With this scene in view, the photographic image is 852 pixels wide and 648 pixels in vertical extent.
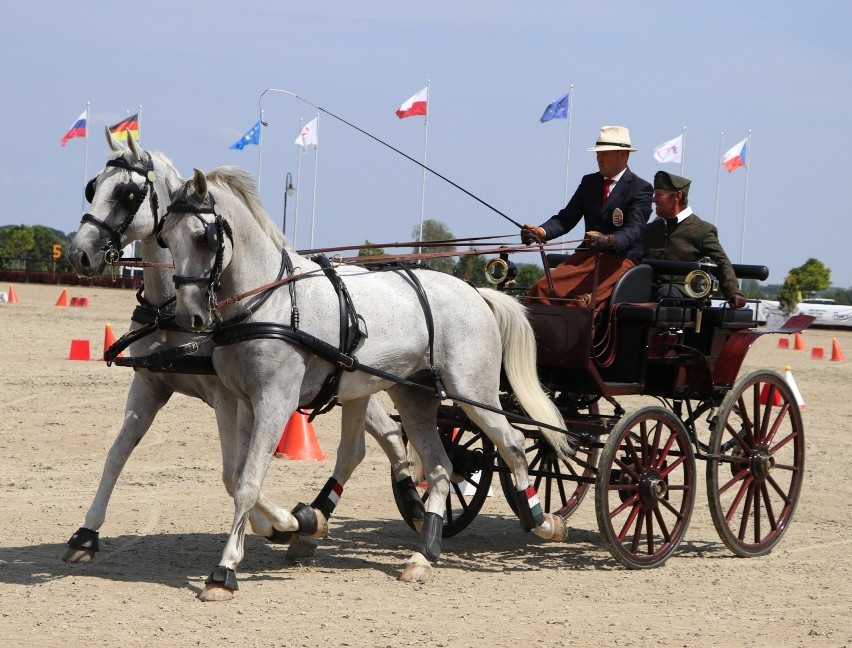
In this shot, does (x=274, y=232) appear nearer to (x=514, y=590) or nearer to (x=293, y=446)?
(x=514, y=590)

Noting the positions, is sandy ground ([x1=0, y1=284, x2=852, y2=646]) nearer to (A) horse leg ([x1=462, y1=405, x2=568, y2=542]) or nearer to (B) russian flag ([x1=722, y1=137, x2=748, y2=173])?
(A) horse leg ([x1=462, y1=405, x2=568, y2=542])

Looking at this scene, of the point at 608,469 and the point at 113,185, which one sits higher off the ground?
the point at 113,185

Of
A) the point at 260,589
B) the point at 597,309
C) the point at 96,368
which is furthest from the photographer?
the point at 96,368

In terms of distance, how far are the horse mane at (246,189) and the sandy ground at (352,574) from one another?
6.70 ft

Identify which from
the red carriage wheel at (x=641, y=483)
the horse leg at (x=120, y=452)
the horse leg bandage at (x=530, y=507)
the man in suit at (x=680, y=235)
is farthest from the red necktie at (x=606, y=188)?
the horse leg at (x=120, y=452)

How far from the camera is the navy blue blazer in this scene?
7.79 metres

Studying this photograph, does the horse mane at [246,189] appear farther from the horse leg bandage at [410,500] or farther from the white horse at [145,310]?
the horse leg bandage at [410,500]

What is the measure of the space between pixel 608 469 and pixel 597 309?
1102mm

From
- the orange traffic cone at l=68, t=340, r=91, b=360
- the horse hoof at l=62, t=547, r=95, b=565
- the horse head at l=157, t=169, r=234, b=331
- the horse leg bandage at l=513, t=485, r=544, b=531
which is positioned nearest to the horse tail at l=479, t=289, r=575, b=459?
the horse leg bandage at l=513, t=485, r=544, b=531

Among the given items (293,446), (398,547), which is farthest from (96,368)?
(398,547)

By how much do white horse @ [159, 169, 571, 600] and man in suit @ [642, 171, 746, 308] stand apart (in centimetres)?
147

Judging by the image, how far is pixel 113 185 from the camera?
21.9ft

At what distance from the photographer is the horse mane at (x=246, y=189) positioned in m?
6.63

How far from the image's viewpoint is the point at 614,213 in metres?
7.79
